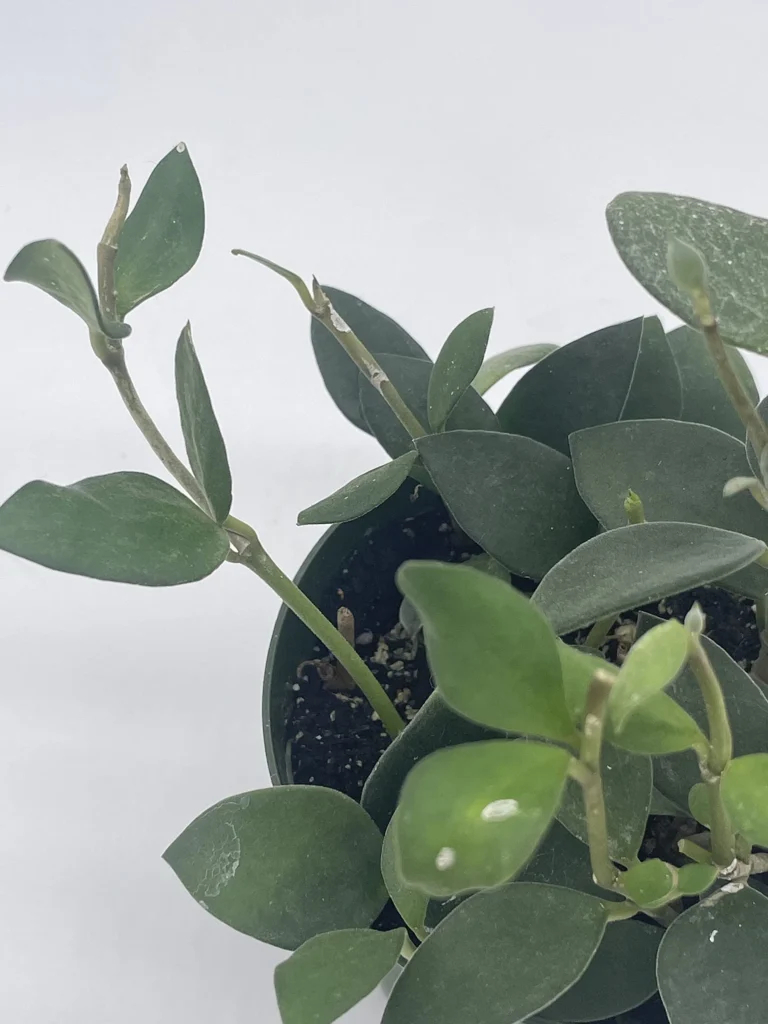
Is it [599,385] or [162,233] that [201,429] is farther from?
[599,385]

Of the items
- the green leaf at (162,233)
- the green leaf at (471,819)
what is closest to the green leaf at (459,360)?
the green leaf at (162,233)

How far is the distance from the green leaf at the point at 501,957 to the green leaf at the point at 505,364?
26 cm

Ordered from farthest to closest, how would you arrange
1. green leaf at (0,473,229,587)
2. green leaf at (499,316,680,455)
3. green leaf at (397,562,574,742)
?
green leaf at (499,316,680,455) < green leaf at (0,473,229,587) < green leaf at (397,562,574,742)

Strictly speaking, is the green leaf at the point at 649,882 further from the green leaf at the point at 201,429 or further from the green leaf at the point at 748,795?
the green leaf at the point at 201,429

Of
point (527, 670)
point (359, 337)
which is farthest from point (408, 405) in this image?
point (527, 670)

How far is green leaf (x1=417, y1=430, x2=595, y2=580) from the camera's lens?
1.18 feet

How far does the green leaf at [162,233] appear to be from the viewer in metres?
0.31

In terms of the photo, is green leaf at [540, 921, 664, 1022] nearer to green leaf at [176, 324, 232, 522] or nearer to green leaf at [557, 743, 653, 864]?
green leaf at [557, 743, 653, 864]

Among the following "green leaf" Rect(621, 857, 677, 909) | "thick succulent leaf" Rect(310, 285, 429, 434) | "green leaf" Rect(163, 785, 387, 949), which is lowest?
"green leaf" Rect(621, 857, 677, 909)

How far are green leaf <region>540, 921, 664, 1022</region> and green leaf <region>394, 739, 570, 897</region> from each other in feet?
0.59

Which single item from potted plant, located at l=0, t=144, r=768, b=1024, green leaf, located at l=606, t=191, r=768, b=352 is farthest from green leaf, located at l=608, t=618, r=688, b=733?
green leaf, located at l=606, t=191, r=768, b=352

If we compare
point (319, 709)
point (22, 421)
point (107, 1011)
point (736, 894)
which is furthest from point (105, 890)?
point (736, 894)

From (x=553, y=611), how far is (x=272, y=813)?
0.12 meters

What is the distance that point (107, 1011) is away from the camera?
62 cm
